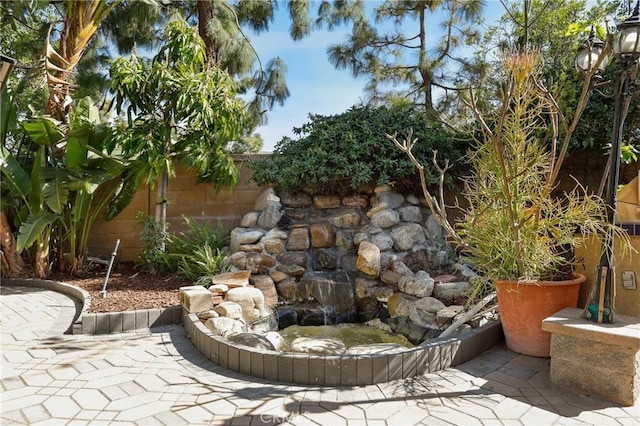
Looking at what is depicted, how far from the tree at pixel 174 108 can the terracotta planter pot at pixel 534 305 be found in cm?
412

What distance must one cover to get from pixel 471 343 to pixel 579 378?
2.47 ft

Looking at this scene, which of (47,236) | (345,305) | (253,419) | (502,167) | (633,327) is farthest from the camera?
(47,236)

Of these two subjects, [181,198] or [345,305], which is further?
[181,198]

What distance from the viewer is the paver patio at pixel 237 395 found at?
2.18m

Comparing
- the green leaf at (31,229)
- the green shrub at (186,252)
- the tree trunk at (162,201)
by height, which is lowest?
the green shrub at (186,252)

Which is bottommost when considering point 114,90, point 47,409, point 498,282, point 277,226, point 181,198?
point 47,409

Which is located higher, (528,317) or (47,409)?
(528,317)

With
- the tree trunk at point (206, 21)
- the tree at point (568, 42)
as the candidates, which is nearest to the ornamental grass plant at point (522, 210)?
the tree at point (568, 42)

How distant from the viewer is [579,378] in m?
2.52

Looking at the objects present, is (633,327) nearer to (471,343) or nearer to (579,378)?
(579,378)

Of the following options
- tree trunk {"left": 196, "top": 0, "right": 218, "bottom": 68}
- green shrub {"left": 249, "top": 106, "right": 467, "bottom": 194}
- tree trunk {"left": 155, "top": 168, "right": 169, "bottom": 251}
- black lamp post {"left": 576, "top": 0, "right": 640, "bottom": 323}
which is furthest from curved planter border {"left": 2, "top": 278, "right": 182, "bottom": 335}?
tree trunk {"left": 196, "top": 0, "right": 218, "bottom": 68}

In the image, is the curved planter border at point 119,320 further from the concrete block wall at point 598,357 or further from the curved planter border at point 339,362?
the concrete block wall at point 598,357

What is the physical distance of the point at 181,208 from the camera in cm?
636

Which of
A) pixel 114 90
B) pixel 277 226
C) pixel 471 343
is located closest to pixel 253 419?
pixel 471 343
